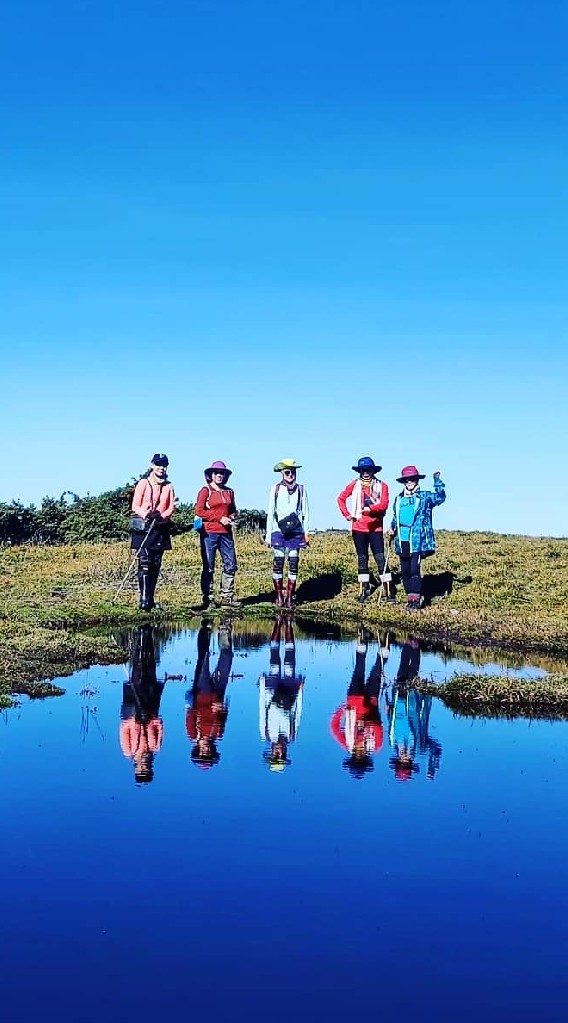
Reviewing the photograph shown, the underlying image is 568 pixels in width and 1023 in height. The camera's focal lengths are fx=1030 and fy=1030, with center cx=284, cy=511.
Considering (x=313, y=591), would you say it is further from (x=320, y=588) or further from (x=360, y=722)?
(x=360, y=722)

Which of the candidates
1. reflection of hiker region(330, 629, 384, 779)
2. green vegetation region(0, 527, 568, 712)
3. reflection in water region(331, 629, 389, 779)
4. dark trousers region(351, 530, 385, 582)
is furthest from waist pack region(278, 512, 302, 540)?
reflection of hiker region(330, 629, 384, 779)

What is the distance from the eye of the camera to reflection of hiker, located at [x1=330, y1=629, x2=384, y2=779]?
9.77 m

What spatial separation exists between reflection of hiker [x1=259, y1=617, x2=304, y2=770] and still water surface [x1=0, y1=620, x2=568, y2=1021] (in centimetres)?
6

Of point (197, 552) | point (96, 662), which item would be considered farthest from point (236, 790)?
point (197, 552)

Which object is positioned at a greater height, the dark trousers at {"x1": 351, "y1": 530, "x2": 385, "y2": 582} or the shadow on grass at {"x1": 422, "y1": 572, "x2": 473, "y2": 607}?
the dark trousers at {"x1": 351, "y1": 530, "x2": 385, "y2": 582}

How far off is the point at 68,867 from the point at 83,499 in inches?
1407

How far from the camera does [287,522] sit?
22.5 meters

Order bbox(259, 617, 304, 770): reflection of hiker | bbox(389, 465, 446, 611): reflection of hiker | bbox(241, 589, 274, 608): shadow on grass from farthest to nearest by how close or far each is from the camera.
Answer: bbox(241, 589, 274, 608): shadow on grass → bbox(389, 465, 446, 611): reflection of hiker → bbox(259, 617, 304, 770): reflection of hiker

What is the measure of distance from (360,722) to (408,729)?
0.58 metres

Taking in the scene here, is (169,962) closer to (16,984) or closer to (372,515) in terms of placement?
(16,984)

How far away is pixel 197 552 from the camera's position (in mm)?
32219

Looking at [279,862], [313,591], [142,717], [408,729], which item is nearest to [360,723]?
[408,729]

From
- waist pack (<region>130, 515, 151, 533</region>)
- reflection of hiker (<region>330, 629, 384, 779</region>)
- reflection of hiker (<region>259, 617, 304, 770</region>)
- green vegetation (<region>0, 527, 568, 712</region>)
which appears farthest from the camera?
waist pack (<region>130, 515, 151, 533</region>)

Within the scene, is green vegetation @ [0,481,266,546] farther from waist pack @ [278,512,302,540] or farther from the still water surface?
the still water surface
